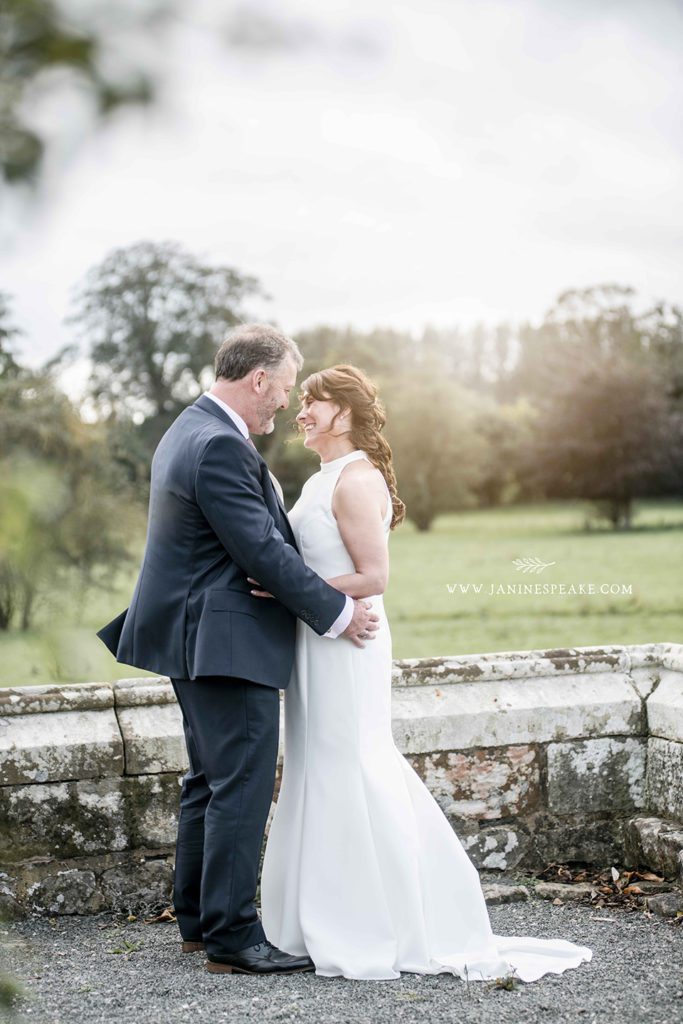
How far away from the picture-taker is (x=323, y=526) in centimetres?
346

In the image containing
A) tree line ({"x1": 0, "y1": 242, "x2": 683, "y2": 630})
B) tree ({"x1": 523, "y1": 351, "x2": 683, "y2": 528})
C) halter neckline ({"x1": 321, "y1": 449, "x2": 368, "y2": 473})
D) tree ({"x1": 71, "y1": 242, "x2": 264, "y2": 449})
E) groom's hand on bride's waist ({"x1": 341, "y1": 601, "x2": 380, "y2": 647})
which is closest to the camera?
tree line ({"x1": 0, "y1": 242, "x2": 683, "y2": 630})

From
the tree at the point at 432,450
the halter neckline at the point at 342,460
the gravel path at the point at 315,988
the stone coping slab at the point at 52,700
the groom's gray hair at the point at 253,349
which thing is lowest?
the gravel path at the point at 315,988

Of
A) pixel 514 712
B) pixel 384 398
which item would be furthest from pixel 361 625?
pixel 384 398

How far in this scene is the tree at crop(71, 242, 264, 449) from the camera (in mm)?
9250

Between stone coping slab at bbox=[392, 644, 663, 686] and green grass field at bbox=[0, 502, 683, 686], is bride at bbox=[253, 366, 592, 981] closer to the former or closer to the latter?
stone coping slab at bbox=[392, 644, 663, 686]

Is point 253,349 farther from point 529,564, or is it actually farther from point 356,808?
point 529,564

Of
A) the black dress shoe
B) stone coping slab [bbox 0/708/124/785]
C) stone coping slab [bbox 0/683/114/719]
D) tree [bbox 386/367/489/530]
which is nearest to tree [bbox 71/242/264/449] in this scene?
stone coping slab [bbox 0/683/114/719]

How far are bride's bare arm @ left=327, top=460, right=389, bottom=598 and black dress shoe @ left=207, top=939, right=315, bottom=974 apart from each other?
1113 mm

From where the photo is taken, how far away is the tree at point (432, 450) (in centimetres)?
2833

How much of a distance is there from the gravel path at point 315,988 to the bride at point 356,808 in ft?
0.37

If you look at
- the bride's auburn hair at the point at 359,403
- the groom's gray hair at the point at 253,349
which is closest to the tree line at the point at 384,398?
the groom's gray hair at the point at 253,349

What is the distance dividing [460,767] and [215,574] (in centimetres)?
134

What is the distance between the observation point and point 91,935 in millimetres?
3469

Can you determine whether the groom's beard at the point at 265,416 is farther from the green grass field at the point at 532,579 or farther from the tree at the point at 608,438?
the tree at the point at 608,438
